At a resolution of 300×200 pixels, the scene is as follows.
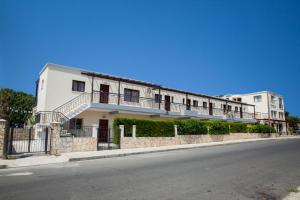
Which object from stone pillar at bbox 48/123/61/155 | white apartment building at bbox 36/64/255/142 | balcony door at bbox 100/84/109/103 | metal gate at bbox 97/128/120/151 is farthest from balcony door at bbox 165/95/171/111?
stone pillar at bbox 48/123/61/155

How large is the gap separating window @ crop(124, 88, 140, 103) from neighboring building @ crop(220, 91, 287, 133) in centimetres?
3406

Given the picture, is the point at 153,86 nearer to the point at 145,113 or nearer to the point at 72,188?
the point at 145,113

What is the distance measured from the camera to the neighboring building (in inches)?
1970

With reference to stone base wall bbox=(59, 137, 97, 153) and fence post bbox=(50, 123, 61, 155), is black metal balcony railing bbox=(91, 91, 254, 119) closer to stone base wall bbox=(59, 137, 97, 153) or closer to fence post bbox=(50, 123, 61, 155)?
stone base wall bbox=(59, 137, 97, 153)

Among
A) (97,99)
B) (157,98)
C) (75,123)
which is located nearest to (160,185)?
(75,123)

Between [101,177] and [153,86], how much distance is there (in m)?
20.4

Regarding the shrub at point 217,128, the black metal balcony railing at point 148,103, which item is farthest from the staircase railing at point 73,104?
the shrub at point 217,128

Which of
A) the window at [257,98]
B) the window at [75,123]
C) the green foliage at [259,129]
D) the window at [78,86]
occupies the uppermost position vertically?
the window at [257,98]

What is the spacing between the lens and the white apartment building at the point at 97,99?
19984 mm

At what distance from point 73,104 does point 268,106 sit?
152 ft

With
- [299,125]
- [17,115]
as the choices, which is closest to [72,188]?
[17,115]

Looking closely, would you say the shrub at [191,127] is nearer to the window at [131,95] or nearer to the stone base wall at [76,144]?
the window at [131,95]

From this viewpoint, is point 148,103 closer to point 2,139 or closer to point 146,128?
point 146,128

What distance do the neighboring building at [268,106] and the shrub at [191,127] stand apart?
30.1 m
